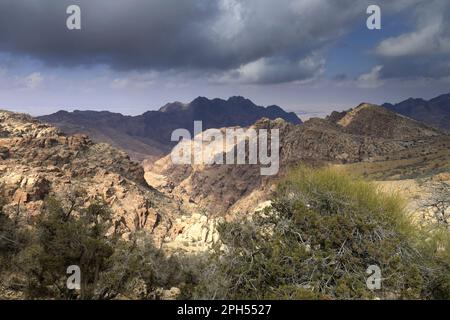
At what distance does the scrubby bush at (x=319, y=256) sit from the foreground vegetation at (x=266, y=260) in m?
0.02

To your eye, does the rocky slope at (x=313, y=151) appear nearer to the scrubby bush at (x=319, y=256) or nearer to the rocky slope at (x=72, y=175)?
the rocky slope at (x=72, y=175)

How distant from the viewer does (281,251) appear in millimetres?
10406

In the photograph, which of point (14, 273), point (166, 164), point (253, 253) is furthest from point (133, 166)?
point (166, 164)

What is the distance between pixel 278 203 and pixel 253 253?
7.59ft

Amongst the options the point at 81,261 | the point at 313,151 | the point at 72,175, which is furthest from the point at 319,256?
the point at 313,151

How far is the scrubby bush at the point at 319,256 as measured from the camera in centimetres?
956

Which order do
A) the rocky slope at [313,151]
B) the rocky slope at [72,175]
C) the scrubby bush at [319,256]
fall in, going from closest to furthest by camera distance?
the scrubby bush at [319,256]
the rocky slope at [72,175]
the rocky slope at [313,151]

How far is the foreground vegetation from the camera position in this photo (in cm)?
973

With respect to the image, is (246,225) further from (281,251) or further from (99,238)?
(99,238)

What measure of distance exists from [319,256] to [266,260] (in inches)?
50.3

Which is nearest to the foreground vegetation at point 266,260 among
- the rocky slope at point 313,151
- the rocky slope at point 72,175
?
the rocky slope at point 72,175

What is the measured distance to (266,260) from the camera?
1013cm
